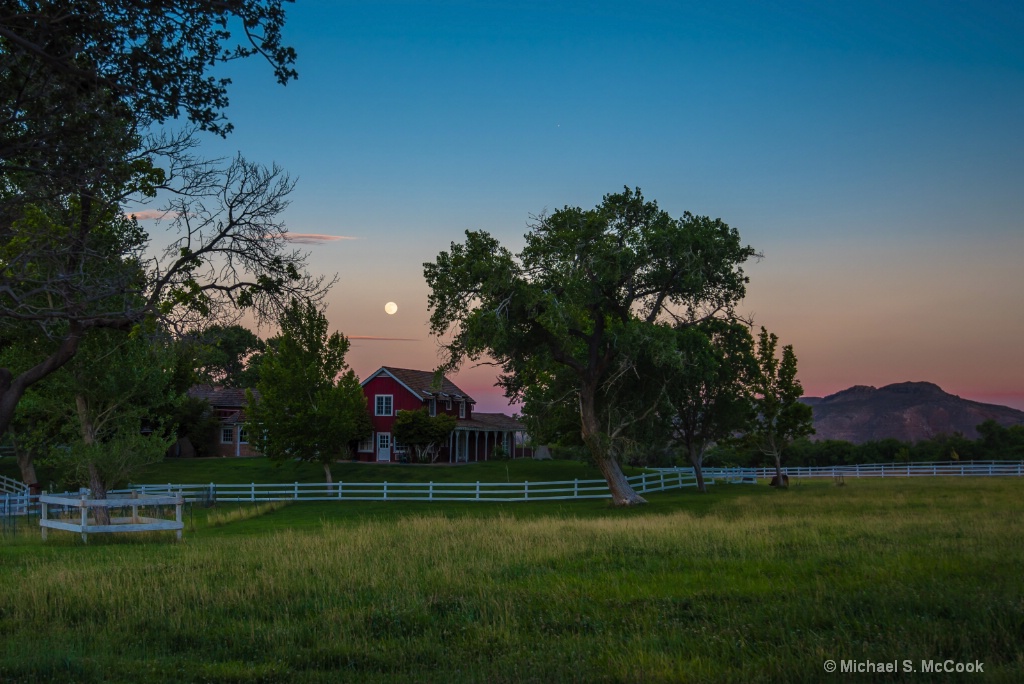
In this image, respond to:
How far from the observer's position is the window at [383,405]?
65.4 metres

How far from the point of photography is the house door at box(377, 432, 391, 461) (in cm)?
6462

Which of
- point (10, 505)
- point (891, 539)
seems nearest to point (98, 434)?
point (10, 505)

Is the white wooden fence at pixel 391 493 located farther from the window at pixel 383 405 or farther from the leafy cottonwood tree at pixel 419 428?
the window at pixel 383 405

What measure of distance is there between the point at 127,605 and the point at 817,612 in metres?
9.94

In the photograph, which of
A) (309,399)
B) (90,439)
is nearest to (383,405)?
(309,399)

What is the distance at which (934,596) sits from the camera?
11.5m

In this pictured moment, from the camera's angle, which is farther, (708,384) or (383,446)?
(383,446)

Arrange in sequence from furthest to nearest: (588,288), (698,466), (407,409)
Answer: (407,409), (698,466), (588,288)

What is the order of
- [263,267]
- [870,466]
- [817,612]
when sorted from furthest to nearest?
[870,466] < [263,267] < [817,612]

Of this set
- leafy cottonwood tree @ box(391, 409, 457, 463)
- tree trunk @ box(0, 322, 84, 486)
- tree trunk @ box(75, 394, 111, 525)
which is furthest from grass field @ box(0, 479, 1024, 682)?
leafy cottonwood tree @ box(391, 409, 457, 463)

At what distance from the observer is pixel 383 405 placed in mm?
65500

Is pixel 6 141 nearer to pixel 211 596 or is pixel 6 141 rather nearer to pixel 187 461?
pixel 211 596

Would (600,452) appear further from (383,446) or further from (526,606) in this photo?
(383,446)

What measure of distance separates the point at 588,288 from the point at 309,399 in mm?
20831
